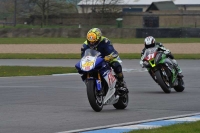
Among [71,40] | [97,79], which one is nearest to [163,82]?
[97,79]

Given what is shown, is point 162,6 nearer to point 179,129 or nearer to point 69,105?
point 69,105

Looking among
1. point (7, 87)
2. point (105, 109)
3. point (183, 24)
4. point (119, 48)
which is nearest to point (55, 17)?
point (183, 24)

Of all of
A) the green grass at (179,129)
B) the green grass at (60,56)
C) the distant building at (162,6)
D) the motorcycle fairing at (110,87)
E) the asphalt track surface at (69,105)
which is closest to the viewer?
the green grass at (179,129)

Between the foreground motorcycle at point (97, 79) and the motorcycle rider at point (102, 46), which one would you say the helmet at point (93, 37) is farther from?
the foreground motorcycle at point (97, 79)

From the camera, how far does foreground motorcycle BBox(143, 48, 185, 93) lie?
1605 cm

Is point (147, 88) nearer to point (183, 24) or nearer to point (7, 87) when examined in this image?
point (7, 87)

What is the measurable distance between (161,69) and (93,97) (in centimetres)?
512

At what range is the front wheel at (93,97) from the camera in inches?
448

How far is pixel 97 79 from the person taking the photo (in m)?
11.5

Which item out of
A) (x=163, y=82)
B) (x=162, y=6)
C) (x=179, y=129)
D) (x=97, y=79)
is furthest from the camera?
(x=162, y=6)

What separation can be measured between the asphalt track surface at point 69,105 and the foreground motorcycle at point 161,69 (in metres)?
0.25

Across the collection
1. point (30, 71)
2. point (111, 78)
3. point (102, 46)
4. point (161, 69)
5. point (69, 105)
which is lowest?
point (30, 71)

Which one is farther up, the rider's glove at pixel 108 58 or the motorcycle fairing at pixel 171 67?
the rider's glove at pixel 108 58

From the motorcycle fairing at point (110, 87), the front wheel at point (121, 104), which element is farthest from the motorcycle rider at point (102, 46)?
the front wheel at point (121, 104)
